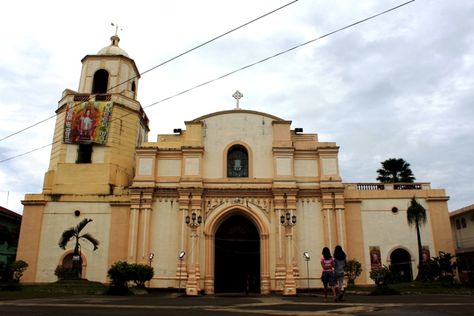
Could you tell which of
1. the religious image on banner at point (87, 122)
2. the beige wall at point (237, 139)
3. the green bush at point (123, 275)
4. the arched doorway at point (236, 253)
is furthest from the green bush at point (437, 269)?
the religious image on banner at point (87, 122)

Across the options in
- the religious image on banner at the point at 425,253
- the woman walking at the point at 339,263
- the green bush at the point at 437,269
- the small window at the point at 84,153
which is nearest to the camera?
the woman walking at the point at 339,263

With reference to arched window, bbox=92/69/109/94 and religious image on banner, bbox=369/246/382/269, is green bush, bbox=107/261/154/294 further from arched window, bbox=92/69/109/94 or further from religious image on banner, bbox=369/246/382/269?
arched window, bbox=92/69/109/94

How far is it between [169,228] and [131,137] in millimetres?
7738

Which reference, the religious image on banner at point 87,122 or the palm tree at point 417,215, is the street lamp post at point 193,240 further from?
the palm tree at point 417,215

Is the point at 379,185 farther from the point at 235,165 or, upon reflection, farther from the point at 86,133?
the point at 86,133

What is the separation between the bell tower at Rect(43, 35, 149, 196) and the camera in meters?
28.0

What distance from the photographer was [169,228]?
87.6ft

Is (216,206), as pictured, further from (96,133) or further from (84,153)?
(84,153)

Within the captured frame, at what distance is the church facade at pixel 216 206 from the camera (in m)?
25.9

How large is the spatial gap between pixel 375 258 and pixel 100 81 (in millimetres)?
23189

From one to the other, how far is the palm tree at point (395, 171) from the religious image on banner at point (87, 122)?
2272cm

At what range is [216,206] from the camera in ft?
88.1

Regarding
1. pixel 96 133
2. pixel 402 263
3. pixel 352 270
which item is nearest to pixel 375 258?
pixel 402 263

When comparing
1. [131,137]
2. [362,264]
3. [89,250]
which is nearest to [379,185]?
[362,264]
